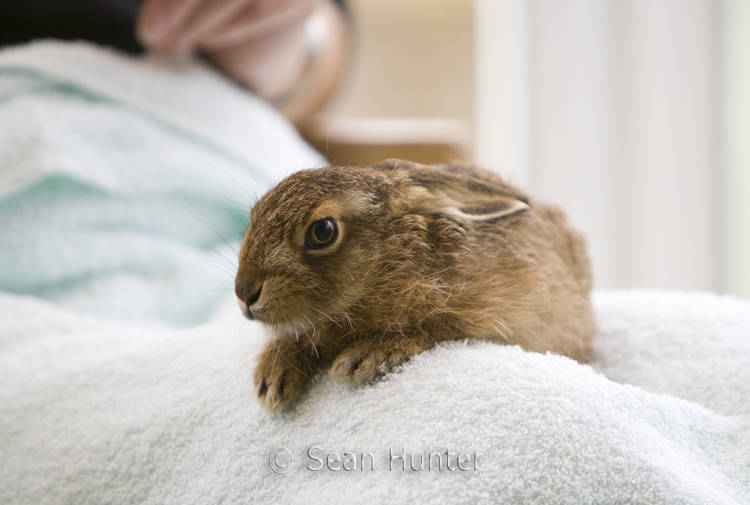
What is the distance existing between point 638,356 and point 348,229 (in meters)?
0.53

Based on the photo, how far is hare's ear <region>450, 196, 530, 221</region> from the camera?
0.73 m

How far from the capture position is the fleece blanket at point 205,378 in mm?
574

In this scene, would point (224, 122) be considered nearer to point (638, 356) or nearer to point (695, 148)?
point (638, 356)

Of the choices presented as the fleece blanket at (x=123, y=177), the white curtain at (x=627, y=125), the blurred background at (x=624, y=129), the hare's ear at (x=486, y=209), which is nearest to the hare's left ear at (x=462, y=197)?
the hare's ear at (x=486, y=209)

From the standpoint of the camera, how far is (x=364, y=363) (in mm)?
656

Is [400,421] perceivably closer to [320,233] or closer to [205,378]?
[320,233]

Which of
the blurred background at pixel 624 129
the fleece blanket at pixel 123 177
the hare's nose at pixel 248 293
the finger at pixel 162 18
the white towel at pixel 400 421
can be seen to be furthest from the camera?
the blurred background at pixel 624 129

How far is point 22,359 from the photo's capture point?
3.19ft

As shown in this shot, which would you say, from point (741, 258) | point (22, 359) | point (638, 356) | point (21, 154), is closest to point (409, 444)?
point (638, 356)

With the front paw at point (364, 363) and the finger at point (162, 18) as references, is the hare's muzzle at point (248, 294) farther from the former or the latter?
the finger at point (162, 18)

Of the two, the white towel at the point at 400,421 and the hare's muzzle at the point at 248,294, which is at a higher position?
the hare's muzzle at the point at 248,294

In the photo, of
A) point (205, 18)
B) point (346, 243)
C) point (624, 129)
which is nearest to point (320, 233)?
point (346, 243)

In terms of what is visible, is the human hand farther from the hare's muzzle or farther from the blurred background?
the hare's muzzle

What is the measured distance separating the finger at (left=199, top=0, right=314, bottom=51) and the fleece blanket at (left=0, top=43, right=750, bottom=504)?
7.0 inches
